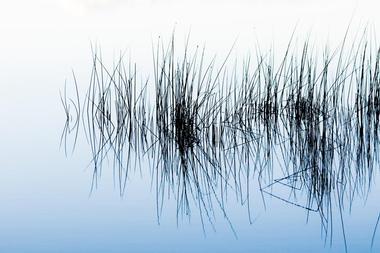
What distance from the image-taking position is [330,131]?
188 inches

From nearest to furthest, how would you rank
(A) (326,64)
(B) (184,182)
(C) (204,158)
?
(B) (184,182)
(C) (204,158)
(A) (326,64)

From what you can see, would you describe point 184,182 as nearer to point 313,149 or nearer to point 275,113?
point 313,149

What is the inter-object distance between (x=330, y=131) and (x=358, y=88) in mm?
518

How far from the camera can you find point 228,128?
5.02 metres

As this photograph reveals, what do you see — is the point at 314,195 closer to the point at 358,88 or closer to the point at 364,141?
the point at 364,141

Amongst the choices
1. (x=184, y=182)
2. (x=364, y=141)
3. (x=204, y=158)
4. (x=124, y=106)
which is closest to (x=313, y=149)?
(x=364, y=141)

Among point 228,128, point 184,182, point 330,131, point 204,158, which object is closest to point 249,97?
point 228,128

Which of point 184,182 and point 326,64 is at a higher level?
point 326,64

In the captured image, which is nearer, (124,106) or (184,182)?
(184,182)

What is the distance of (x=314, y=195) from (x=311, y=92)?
6.23ft

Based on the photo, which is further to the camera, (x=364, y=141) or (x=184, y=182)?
(x=364, y=141)

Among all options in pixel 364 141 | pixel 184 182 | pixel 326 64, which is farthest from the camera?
pixel 326 64

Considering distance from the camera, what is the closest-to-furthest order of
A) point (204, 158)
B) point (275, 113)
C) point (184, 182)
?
point (184, 182) < point (204, 158) < point (275, 113)

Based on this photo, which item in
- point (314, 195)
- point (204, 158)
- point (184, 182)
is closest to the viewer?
point (314, 195)
